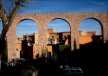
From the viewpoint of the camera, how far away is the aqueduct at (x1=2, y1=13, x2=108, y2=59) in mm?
37250

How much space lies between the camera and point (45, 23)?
37688mm

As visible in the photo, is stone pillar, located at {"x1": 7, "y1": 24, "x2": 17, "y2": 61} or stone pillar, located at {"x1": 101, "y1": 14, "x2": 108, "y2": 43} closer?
stone pillar, located at {"x1": 7, "y1": 24, "x2": 17, "y2": 61}

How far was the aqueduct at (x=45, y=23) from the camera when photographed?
122 feet

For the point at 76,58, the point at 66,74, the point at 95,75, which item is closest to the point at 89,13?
the point at 76,58

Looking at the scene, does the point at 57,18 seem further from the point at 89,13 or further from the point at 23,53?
the point at 23,53

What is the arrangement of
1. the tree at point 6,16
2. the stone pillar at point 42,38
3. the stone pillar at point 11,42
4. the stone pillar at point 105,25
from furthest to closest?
the stone pillar at point 105,25
the stone pillar at point 42,38
the stone pillar at point 11,42
the tree at point 6,16

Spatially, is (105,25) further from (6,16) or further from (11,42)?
(6,16)

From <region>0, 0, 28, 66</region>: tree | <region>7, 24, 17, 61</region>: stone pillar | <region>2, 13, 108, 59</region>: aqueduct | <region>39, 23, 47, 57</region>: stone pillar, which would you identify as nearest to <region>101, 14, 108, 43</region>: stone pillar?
<region>2, 13, 108, 59</region>: aqueduct

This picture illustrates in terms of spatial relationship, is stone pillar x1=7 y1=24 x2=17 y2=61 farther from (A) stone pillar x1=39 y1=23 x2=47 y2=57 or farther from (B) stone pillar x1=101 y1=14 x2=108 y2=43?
(B) stone pillar x1=101 y1=14 x2=108 y2=43

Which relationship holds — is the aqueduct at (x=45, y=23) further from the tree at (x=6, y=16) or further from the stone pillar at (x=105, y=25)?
the tree at (x=6, y=16)

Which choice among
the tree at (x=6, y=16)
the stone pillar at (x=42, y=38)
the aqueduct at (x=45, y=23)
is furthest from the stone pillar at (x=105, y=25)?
the tree at (x=6, y=16)

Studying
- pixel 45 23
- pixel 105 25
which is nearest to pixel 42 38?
pixel 45 23

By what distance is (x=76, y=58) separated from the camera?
32.8 metres

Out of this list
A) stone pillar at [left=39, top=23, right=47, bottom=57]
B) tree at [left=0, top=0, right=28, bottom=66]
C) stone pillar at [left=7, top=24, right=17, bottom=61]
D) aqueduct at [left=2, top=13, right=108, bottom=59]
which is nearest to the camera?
tree at [left=0, top=0, right=28, bottom=66]
